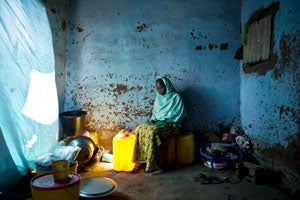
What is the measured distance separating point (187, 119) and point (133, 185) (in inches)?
74.8

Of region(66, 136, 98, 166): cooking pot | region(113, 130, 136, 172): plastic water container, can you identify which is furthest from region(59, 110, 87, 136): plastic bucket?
region(113, 130, 136, 172): plastic water container

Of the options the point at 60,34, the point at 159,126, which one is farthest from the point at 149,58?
the point at 60,34

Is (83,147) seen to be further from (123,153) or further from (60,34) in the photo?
(60,34)

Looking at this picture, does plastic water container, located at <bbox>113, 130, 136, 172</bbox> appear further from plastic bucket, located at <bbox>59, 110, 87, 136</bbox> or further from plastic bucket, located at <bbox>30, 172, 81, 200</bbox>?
plastic bucket, located at <bbox>30, 172, 81, 200</bbox>

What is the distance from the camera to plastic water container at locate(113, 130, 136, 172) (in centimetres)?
383

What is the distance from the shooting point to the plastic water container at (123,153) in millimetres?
3826

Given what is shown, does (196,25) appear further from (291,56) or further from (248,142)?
(248,142)

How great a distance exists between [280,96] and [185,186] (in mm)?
1817

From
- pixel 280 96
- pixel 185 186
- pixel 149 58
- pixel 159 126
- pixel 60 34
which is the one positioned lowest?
pixel 185 186

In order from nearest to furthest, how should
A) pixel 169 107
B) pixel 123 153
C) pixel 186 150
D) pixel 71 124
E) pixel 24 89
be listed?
pixel 24 89 < pixel 123 153 < pixel 71 124 < pixel 186 150 < pixel 169 107

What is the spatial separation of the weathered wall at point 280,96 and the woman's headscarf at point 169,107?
1.26 m

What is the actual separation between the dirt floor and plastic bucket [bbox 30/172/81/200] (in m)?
0.72

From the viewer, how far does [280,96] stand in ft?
10.8

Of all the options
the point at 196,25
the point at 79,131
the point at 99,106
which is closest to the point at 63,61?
the point at 99,106
